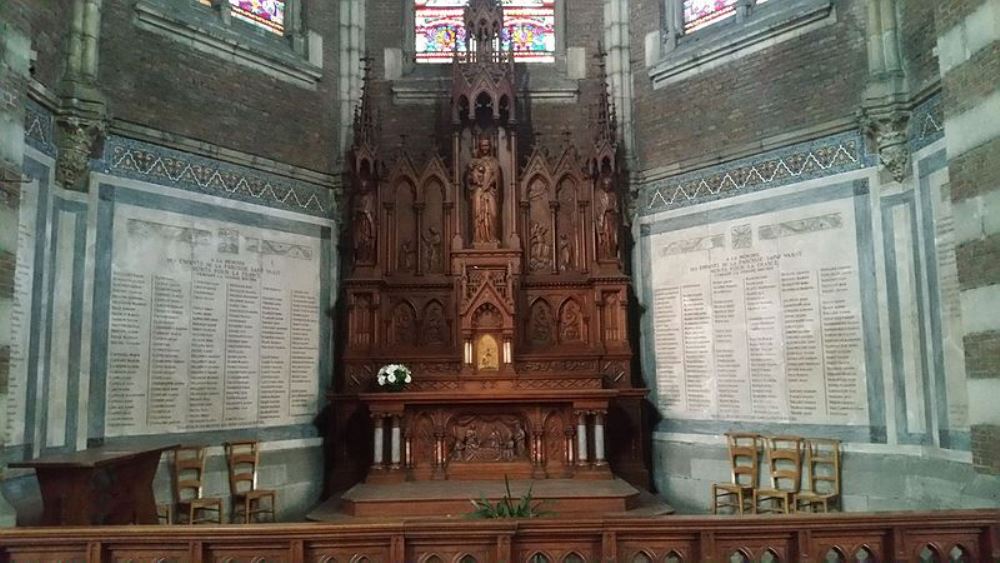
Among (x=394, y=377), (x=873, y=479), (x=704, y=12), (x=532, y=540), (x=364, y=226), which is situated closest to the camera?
(x=532, y=540)

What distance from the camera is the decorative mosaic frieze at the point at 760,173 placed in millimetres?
10047

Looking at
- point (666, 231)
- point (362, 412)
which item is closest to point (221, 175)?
point (362, 412)

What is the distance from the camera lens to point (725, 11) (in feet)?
39.5

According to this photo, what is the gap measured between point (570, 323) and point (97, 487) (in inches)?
273

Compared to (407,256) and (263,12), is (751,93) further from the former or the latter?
(263,12)

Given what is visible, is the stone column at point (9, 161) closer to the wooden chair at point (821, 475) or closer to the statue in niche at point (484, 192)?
the statue in niche at point (484, 192)

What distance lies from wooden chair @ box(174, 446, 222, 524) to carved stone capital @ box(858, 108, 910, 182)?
901cm

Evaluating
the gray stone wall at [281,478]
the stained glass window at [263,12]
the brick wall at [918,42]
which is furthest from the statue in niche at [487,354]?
the brick wall at [918,42]

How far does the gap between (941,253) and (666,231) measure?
406 cm

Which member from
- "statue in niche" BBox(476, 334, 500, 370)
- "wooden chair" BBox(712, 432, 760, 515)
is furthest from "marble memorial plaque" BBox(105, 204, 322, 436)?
"wooden chair" BBox(712, 432, 760, 515)

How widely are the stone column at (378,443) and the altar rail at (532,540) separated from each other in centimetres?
575

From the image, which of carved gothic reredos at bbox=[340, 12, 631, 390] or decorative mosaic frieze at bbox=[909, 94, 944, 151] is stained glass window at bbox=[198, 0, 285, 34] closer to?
carved gothic reredos at bbox=[340, 12, 631, 390]

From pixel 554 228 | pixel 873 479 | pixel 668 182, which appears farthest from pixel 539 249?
pixel 873 479

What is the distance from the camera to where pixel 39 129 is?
8398 millimetres
